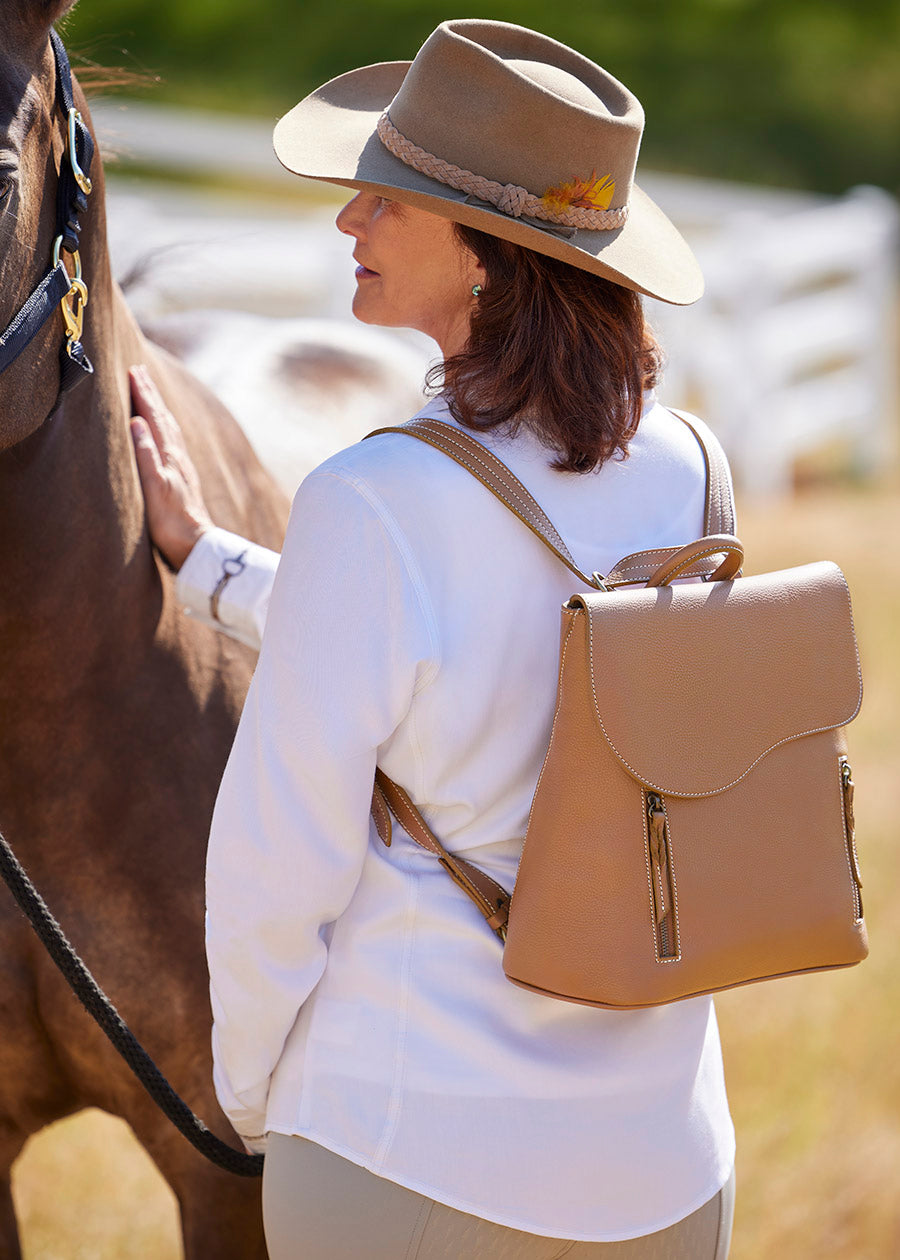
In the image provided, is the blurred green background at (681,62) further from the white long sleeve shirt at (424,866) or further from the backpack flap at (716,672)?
the white long sleeve shirt at (424,866)

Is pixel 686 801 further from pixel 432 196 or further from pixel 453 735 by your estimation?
pixel 432 196

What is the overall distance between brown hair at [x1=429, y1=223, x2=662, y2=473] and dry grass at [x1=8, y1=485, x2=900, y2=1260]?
5.73 feet

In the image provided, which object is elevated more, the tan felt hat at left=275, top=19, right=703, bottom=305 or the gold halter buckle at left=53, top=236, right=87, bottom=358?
the tan felt hat at left=275, top=19, right=703, bottom=305

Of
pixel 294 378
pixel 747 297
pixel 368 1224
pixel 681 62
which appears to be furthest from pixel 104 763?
pixel 681 62

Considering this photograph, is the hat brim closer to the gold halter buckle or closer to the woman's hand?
the gold halter buckle

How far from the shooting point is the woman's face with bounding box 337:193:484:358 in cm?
124

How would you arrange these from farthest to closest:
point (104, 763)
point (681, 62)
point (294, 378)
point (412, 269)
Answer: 1. point (681, 62)
2. point (294, 378)
3. point (104, 763)
4. point (412, 269)

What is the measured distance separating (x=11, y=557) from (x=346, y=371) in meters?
1.73

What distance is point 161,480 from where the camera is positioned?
169 cm

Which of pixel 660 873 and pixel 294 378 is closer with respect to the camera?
pixel 660 873

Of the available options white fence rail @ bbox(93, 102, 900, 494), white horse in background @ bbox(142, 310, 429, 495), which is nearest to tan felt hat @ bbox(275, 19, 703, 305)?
white horse in background @ bbox(142, 310, 429, 495)

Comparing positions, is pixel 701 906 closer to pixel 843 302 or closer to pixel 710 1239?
pixel 710 1239

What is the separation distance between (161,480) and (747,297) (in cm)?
662

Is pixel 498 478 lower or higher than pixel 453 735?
higher
